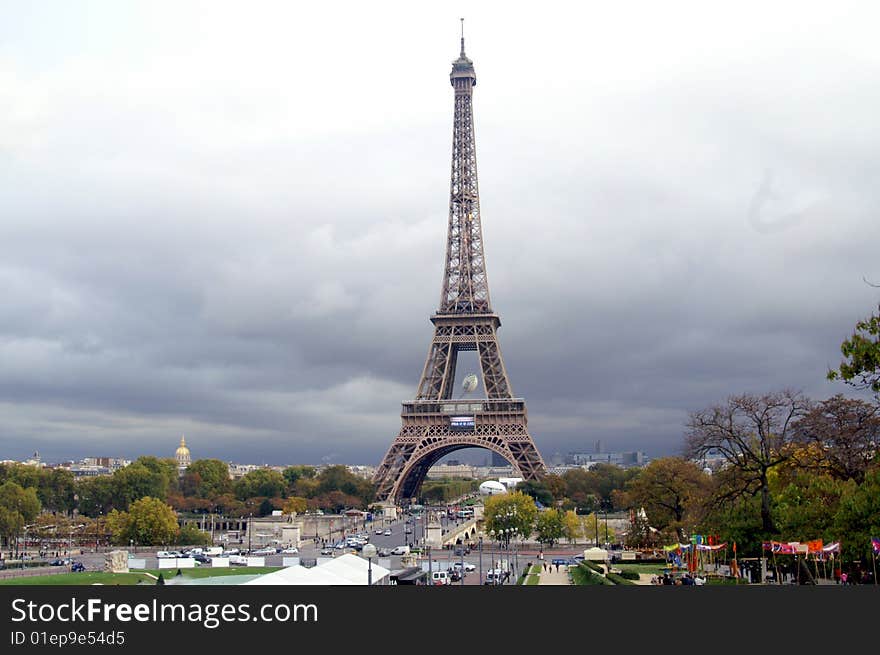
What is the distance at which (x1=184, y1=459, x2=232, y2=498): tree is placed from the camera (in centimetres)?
15138

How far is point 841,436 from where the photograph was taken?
5291 cm

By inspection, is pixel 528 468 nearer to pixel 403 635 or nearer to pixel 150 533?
pixel 150 533

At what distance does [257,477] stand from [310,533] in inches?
1803

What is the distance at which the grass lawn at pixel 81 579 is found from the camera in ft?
185

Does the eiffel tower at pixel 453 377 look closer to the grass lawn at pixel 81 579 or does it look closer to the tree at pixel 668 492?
the tree at pixel 668 492

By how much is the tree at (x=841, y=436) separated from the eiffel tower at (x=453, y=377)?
59.0 meters

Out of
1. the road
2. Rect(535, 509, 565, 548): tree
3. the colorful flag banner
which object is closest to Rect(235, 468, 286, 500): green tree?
the road

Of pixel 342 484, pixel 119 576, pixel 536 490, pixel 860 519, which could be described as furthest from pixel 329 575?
pixel 342 484

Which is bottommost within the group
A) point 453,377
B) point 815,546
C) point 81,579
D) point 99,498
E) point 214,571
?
point 214,571

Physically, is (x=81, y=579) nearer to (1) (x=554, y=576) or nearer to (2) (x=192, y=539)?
(1) (x=554, y=576)

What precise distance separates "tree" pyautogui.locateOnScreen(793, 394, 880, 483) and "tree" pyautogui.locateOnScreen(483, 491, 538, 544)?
3507cm

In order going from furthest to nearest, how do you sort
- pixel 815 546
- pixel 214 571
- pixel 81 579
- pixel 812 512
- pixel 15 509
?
pixel 15 509 < pixel 214 571 < pixel 81 579 < pixel 812 512 < pixel 815 546

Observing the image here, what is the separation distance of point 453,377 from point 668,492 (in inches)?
2249

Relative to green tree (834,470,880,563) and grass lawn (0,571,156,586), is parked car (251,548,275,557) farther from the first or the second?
green tree (834,470,880,563)
